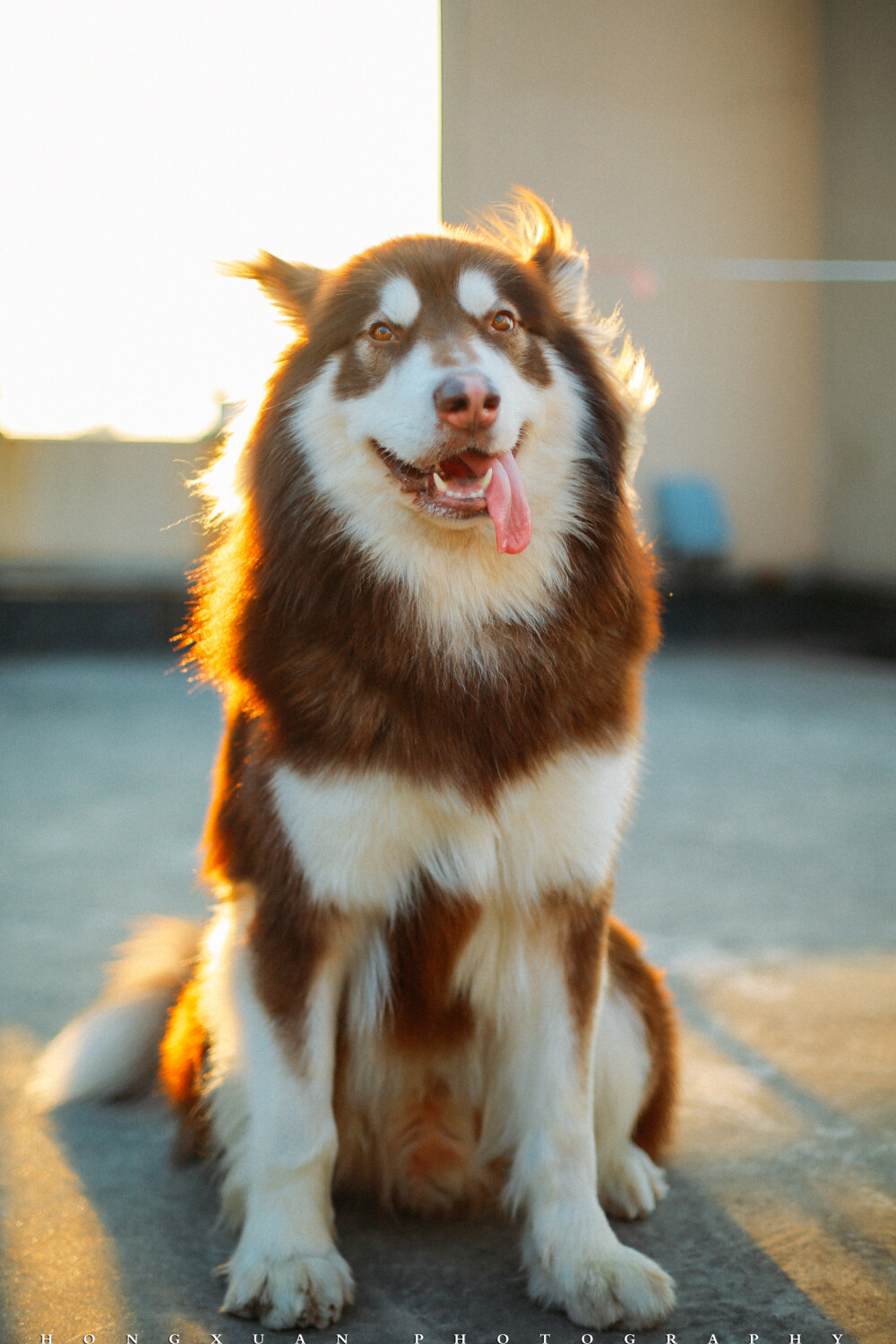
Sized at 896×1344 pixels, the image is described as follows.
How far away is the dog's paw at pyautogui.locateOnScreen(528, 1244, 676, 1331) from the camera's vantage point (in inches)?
64.4

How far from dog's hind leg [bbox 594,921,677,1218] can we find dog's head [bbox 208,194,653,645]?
2.58 feet

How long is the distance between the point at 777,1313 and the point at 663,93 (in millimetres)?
10751

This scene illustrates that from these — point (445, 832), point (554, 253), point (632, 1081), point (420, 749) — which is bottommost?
point (632, 1081)

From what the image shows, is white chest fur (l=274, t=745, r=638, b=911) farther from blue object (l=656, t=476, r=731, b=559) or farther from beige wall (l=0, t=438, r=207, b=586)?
blue object (l=656, t=476, r=731, b=559)

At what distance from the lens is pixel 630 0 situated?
32.5 feet

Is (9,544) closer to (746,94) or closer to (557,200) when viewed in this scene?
(557,200)

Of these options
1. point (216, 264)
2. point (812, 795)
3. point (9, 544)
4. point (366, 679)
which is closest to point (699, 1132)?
point (366, 679)

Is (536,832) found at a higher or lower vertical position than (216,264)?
lower

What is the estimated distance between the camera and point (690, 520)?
995cm

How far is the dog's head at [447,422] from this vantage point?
1.65 meters

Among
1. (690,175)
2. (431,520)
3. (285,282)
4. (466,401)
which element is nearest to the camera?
(466,401)

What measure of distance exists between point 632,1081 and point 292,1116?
640 millimetres

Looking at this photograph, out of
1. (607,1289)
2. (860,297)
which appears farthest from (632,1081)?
(860,297)

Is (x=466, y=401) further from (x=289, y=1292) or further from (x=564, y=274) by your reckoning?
(x=289, y=1292)
